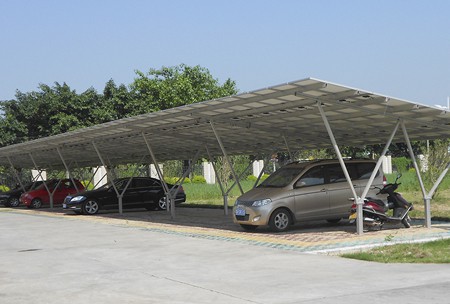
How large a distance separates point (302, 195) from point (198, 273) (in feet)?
20.3

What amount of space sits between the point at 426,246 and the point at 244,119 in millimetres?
6618

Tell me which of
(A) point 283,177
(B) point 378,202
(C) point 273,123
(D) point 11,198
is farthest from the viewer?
(D) point 11,198

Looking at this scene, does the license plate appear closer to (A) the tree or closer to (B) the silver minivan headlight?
(B) the silver minivan headlight

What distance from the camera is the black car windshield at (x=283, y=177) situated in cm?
1598

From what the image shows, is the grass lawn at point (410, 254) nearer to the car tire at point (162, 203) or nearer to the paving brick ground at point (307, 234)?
Answer: the paving brick ground at point (307, 234)

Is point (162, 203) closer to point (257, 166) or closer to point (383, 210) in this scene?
point (383, 210)

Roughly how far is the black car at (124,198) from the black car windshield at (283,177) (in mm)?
10254

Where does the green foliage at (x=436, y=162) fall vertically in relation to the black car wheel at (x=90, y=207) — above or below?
above

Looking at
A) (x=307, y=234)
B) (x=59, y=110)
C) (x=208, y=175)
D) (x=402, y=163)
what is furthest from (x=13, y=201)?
(x=402, y=163)

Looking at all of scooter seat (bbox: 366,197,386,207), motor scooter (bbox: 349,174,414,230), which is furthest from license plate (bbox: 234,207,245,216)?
scooter seat (bbox: 366,197,386,207)

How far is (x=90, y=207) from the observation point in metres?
25.2

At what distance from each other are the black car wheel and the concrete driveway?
9272mm

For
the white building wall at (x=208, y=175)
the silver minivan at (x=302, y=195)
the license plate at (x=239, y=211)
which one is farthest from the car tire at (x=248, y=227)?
the white building wall at (x=208, y=175)

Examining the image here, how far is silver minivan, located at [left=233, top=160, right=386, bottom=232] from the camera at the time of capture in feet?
50.5
